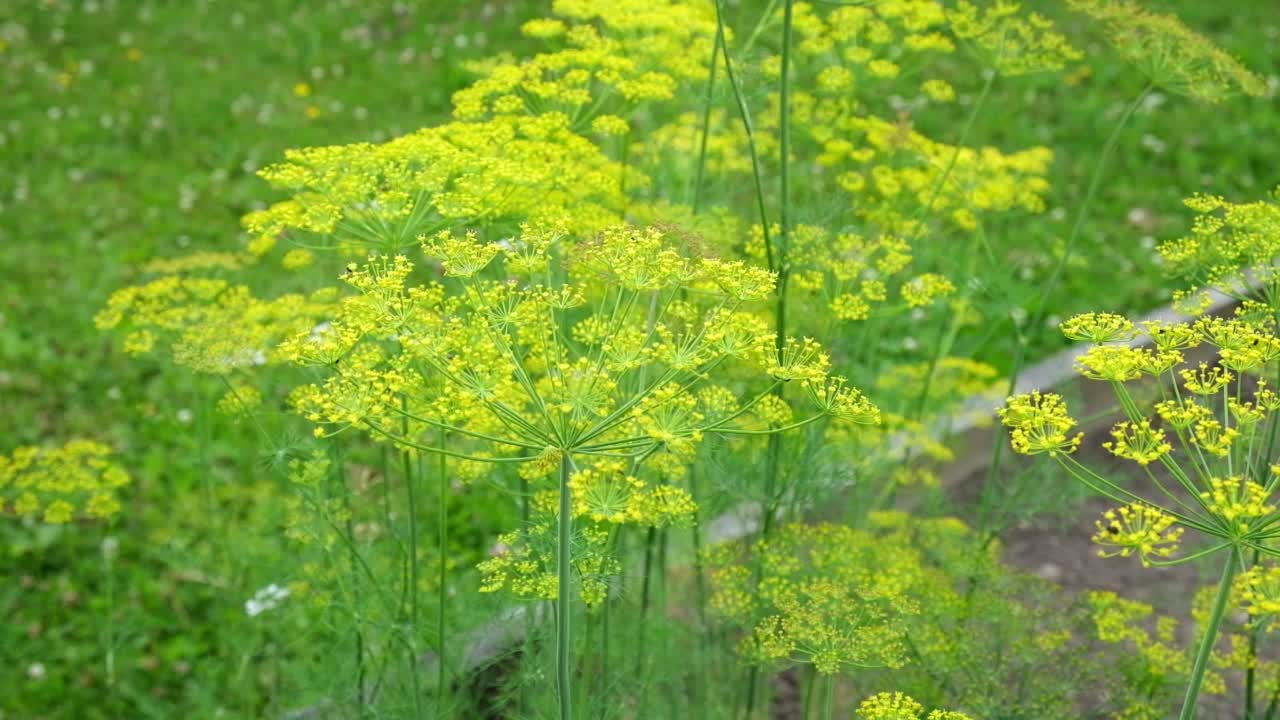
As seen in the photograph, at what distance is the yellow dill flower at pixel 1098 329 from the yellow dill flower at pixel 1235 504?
13.2 inches

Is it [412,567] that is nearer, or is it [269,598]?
[412,567]

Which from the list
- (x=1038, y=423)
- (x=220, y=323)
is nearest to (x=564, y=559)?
(x=1038, y=423)

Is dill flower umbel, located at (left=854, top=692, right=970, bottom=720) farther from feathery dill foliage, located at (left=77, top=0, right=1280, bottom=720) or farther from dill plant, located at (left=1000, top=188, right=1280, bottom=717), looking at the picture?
dill plant, located at (left=1000, top=188, right=1280, bottom=717)

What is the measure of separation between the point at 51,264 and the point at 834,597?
523 centimetres

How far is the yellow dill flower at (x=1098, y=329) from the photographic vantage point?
211 cm

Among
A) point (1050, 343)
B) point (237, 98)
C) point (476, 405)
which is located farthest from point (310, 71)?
point (476, 405)

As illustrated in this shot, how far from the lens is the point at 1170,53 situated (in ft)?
10.6

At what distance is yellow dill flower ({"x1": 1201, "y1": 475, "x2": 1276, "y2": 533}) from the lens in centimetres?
179

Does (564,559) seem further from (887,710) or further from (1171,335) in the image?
(1171,335)

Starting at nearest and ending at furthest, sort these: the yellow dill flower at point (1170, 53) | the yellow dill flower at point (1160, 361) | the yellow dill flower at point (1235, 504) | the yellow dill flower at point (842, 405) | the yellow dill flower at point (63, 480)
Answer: the yellow dill flower at point (1235, 504), the yellow dill flower at point (1160, 361), the yellow dill flower at point (842, 405), the yellow dill flower at point (1170, 53), the yellow dill flower at point (63, 480)

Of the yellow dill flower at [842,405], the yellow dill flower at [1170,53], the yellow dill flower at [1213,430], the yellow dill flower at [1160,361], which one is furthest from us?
the yellow dill flower at [1170,53]

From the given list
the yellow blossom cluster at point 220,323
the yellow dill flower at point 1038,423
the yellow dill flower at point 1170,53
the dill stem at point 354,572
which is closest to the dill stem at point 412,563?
the dill stem at point 354,572

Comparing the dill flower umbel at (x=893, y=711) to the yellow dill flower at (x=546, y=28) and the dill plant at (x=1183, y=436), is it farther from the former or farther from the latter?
the yellow dill flower at (x=546, y=28)

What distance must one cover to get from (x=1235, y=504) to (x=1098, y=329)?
43cm
